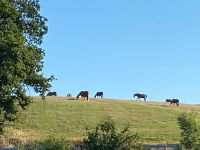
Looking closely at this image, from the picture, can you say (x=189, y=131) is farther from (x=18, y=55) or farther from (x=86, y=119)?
(x=86, y=119)

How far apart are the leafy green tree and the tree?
15.3 meters

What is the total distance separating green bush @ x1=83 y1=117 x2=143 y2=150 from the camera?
104 ft

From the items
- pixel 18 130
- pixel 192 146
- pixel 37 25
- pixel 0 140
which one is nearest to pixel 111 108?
pixel 18 130

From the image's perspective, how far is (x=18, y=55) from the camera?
143ft

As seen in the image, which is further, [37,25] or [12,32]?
[37,25]

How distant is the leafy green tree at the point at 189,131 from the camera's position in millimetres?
55794

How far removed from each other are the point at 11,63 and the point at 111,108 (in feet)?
201

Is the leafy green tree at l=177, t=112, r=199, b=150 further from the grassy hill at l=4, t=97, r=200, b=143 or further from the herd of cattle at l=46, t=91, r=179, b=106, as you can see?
the herd of cattle at l=46, t=91, r=179, b=106

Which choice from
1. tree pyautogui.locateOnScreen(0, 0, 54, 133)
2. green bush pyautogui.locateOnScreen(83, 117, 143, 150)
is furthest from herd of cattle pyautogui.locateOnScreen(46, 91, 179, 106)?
green bush pyautogui.locateOnScreen(83, 117, 143, 150)

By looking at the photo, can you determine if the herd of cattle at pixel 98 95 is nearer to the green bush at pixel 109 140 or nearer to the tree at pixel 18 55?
the tree at pixel 18 55

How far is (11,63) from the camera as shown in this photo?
4331 centimetres

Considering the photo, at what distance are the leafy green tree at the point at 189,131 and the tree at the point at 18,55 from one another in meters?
15.3

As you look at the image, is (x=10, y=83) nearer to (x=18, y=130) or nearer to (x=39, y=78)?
(x=39, y=78)

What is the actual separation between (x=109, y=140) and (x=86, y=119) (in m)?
59.6
